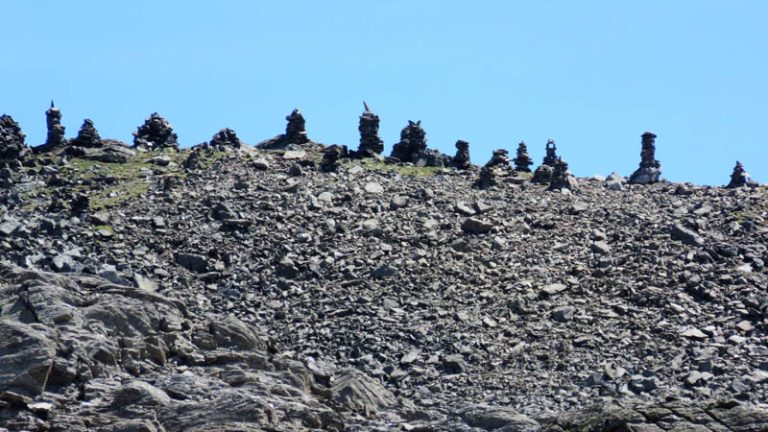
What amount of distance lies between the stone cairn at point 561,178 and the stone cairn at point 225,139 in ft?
62.5

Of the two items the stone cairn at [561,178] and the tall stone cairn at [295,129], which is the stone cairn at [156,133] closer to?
the tall stone cairn at [295,129]

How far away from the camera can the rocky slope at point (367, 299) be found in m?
55.8

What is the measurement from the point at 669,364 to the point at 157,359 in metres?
20.7

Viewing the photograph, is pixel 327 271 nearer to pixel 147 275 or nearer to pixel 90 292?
pixel 147 275

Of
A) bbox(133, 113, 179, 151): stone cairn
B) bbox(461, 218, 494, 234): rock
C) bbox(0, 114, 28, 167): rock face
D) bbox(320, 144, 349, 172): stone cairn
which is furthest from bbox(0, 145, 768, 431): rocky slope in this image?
bbox(133, 113, 179, 151): stone cairn

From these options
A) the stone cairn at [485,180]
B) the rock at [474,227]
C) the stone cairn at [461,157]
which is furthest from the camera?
the stone cairn at [461,157]

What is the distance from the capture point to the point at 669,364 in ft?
218

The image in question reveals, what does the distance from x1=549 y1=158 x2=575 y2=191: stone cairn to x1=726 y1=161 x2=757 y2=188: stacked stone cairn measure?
9.29 m

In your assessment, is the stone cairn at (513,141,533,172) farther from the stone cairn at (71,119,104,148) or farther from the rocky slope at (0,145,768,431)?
the stone cairn at (71,119,104,148)

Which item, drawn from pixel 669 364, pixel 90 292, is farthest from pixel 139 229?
pixel 669 364

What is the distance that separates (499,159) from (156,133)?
21572mm

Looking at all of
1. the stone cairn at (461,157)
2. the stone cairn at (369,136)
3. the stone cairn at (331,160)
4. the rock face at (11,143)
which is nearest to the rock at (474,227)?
the stone cairn at (331,160)

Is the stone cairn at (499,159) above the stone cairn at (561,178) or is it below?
above

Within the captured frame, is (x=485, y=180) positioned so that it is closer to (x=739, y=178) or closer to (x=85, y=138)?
A: (x=739, y=178)
